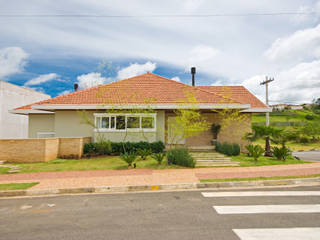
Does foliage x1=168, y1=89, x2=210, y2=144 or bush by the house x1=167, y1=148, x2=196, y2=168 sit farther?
foliage x1=168, y1=89, x2=210, y2=144

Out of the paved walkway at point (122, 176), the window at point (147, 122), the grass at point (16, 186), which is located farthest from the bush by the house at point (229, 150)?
the grass at point (16, 186)

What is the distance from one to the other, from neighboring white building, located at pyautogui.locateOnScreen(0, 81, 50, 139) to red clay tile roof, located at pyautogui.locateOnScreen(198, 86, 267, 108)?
19210 mm

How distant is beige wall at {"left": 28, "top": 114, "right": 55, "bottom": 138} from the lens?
640 inches

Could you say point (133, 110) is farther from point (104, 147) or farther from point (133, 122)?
point (104, 147)

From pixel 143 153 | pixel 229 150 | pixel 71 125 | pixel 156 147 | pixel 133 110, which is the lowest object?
pixel 143 153

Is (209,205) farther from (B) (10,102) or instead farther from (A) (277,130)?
(B) (10,102)

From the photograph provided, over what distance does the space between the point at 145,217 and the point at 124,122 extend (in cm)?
933

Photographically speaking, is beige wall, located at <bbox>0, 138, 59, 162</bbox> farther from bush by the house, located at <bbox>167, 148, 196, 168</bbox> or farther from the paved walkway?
bush by the house, located at <bbox>167, 148, 196, 168</bbox>

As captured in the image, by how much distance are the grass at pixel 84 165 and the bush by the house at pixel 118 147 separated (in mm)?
675

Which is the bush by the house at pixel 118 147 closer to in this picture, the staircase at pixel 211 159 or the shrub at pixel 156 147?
the shrub at pixel 156 147

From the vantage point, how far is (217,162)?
11.1 meters

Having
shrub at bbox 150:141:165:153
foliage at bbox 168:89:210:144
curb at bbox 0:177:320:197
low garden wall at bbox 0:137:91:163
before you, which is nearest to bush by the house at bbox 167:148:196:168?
foliage at bbox 168:89:210:144

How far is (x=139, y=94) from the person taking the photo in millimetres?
14648

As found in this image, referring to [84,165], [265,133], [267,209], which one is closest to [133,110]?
Answer: [84,165]
